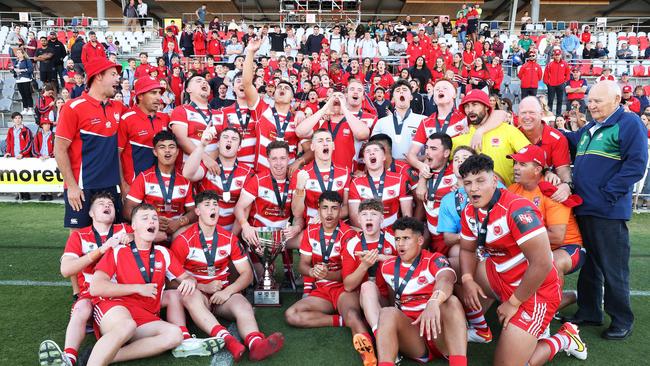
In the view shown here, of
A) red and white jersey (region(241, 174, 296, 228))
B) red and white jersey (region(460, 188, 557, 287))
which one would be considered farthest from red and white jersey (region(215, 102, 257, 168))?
red and white jersey (region(460, 188, 557, 287))

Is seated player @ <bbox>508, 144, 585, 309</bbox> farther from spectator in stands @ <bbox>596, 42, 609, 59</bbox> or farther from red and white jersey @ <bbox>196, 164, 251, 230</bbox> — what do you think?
spectator in stands @ <bbox>596, 42, 609, 59</bbox>

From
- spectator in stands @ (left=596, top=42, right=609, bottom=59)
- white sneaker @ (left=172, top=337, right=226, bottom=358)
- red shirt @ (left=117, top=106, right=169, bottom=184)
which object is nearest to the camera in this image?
white sneaker @ (left=172, top=337, right=226, bottom=358)

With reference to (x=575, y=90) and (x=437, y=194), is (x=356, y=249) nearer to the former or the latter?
(x=437, y=194)

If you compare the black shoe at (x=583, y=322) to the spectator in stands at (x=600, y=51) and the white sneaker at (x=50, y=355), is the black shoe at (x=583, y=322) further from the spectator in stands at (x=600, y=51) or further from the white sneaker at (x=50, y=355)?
the spectator in stands at (x=600, y=51)

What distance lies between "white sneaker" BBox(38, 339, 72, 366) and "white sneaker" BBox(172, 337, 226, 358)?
770mm

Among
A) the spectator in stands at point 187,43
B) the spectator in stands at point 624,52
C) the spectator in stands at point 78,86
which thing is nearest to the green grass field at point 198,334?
the spectator in stands at point 78,86

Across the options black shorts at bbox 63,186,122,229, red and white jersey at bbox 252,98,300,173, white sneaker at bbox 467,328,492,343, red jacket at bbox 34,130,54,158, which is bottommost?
white sneaker at bbox 467,328,492,343

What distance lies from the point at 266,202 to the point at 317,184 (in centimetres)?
61

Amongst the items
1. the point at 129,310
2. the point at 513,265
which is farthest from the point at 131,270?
the point at 513,265

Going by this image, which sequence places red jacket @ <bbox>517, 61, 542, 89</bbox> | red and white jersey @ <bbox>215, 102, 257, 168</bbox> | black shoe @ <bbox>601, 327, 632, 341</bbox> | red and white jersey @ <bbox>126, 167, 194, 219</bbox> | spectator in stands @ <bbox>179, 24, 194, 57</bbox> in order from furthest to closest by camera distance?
spectator in stands @ <bbox>179, 24, 194, 57</bbox>, red jacket @ <bbox>517, 61, 542, 89</bbox>, red and white jersey @ <bbox>215, 102, 257, 168</bbox>, red and white jersey @ <bbox>126, 167, 194, 219</bbox>, black shoe @ <bbox>601, 327, 632, 341</bbox>

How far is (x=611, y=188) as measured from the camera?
13.1 feet

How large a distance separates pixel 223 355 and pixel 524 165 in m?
2.91

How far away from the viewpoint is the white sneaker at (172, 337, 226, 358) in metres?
3.74

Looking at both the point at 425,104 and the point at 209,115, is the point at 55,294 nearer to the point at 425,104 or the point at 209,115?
the point at 209,115
